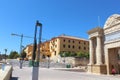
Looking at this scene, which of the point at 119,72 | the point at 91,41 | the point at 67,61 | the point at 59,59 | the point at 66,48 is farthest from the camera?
the point at 66,48

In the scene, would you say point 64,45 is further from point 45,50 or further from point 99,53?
point 99,53

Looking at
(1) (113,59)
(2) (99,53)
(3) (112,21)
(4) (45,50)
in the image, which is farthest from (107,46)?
(4) (45,50)

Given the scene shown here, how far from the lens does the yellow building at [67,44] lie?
79.6 m

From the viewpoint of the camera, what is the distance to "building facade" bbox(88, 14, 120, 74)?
24848 millimetres

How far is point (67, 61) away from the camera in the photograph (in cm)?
6219

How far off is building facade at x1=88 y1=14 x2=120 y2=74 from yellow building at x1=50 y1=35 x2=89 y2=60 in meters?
50.8

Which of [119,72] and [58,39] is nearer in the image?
[119,72]

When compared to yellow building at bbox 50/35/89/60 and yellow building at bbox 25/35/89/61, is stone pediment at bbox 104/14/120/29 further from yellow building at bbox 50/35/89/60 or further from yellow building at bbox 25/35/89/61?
yellow building at bbox 50/35/89/60

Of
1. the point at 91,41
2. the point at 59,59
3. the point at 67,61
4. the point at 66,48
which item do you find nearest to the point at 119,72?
the point at 91,41

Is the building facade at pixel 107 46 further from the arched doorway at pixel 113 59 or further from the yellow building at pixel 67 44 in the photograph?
the yellow building at pixel 67 44

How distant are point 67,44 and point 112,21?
55.3 m

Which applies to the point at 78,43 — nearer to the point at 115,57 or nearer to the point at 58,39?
the point at 58,39

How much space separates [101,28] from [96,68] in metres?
5.94

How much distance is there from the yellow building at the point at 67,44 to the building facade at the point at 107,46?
5084 cm
